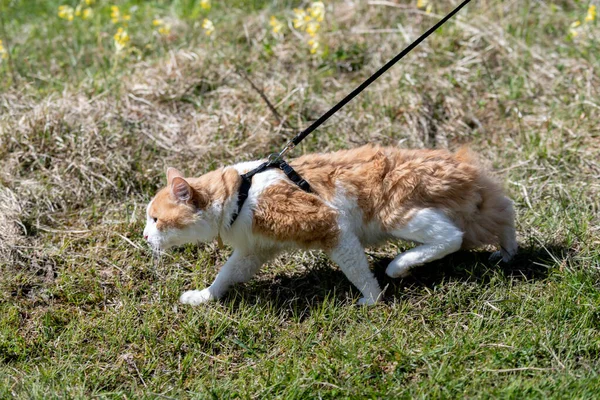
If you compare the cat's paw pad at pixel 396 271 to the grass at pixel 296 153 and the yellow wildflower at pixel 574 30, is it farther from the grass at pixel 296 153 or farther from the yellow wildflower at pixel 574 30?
the yellow wildflower at pixel 574 30

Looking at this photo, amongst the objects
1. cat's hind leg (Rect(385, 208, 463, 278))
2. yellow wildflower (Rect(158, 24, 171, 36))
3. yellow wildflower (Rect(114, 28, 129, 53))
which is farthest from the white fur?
yellow wildflower (Rect(158, 24, 171, 36))

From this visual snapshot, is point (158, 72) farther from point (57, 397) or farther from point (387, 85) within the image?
point (57, 397)

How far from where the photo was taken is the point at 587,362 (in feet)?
11.7

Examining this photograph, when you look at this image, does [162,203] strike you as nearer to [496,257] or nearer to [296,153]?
[296,153]

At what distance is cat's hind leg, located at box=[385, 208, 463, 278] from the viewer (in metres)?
4.10

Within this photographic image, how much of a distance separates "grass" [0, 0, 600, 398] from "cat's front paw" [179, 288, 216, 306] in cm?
8

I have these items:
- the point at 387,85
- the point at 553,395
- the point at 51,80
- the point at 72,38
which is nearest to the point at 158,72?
the point at 51,80

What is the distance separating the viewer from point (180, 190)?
4.13 meters

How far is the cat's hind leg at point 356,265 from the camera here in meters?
4.11

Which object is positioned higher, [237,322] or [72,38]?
[72,38]

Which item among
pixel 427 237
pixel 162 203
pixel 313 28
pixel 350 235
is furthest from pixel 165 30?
pixel 427 237

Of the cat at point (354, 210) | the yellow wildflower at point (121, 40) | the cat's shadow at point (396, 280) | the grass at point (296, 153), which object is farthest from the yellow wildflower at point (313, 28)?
the cat's shadow at point (396, 280)

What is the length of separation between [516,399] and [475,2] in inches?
199

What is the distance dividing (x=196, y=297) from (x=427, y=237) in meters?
1.49
